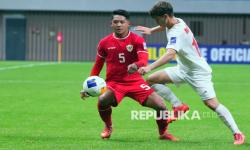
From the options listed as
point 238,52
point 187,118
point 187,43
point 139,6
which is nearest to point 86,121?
point 187,118

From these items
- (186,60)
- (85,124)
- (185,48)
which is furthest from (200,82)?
(85,124)

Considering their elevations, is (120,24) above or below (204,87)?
above

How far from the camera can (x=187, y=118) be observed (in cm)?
1323

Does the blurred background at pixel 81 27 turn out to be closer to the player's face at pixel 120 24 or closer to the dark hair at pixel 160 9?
the player's face at pixel 120 24

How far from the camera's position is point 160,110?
10.1 metres

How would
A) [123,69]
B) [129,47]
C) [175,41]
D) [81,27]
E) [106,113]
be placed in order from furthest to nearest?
[81,27] → [106,113] → [123,69] → [129,47] → [175,41]

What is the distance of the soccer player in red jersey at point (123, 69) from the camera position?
9.79 meters

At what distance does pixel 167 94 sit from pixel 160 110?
0.45m

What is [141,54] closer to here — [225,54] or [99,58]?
[99,58]

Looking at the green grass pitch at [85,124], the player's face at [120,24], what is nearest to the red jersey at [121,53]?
the player's face at [120,24]

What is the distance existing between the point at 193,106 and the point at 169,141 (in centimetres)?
599

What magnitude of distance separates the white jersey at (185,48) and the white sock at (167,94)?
582 millimetres

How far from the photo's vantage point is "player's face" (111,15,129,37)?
9.67m

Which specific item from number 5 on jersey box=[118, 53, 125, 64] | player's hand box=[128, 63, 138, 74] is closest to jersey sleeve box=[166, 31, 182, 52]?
player's hand box=[128, 63, 138, 74]
